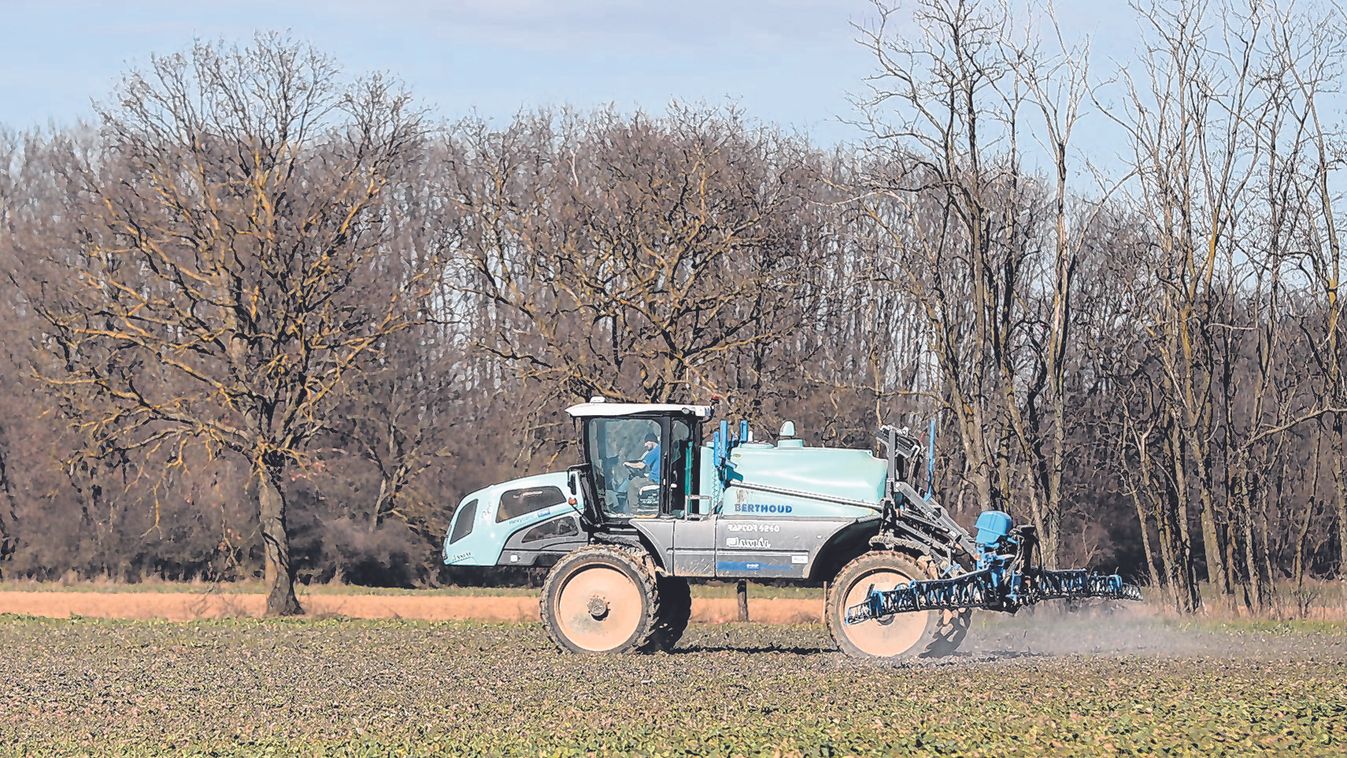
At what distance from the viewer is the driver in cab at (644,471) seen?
61.9ft

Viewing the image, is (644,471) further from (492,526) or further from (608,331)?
(608,331)

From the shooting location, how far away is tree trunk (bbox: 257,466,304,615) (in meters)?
28.2

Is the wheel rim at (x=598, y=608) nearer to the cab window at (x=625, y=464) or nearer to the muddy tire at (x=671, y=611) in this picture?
the muddy tire at (x=671, y=611)

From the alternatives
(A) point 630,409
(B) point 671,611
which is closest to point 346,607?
(B) point 671,611

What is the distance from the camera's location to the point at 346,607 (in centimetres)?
3031

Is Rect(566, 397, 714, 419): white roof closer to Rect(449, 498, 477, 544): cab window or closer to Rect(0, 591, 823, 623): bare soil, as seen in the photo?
Rect(449, 498, 477, 544): cab window

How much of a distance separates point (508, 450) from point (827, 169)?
475 inches

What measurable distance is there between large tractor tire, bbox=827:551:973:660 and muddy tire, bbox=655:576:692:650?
83.9 inches

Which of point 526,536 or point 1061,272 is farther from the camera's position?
point 1061,272

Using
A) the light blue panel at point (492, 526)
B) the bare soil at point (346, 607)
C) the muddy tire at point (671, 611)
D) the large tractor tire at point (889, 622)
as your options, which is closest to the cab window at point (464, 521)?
the light blue panel at point (492, 526)

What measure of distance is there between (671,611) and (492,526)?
7.87ft

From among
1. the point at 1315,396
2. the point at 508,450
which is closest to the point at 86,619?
the point at 508,450

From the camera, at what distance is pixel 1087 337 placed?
31.0 meters

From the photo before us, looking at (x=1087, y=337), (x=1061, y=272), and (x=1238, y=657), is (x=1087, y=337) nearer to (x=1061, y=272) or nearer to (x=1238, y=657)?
(x=1061, y=272)
